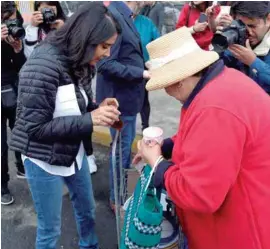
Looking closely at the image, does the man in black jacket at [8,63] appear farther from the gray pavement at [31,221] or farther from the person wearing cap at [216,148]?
the person wearing cap at [216,148]

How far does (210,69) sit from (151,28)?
2.30 metres

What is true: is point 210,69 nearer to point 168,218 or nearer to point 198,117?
point 198,117

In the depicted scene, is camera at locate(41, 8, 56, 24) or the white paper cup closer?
the white paper cup

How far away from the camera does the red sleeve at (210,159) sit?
4.70 feet

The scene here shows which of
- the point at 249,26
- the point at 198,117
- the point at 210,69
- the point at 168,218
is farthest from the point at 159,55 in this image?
the point at 249,26

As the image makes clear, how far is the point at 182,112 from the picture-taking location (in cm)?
176

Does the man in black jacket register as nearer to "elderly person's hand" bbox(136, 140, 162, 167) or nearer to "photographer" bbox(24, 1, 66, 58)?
"photographer" bbox(24, 1, 66, 58)

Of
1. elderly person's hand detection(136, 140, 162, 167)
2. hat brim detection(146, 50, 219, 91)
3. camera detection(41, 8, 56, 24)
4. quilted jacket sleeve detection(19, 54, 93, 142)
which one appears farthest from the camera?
camera detection(41, 8, 56, 24)

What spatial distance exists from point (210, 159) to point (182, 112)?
0.35 metres

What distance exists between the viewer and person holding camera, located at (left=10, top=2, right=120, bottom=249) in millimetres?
1950

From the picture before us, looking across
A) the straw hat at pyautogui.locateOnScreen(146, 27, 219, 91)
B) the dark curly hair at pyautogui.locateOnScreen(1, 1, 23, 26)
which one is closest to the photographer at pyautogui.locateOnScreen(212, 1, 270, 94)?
the straw hat at pyautogui.locateOnScreen(146, 27, 219, 91)

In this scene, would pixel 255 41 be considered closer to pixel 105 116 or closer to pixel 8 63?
pixel 105 116

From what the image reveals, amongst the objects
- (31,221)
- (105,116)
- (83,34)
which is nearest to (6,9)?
(83,34)

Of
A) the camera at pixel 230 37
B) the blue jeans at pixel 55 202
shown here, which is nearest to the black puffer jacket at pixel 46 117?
the blue jeans at pixel 55 202
